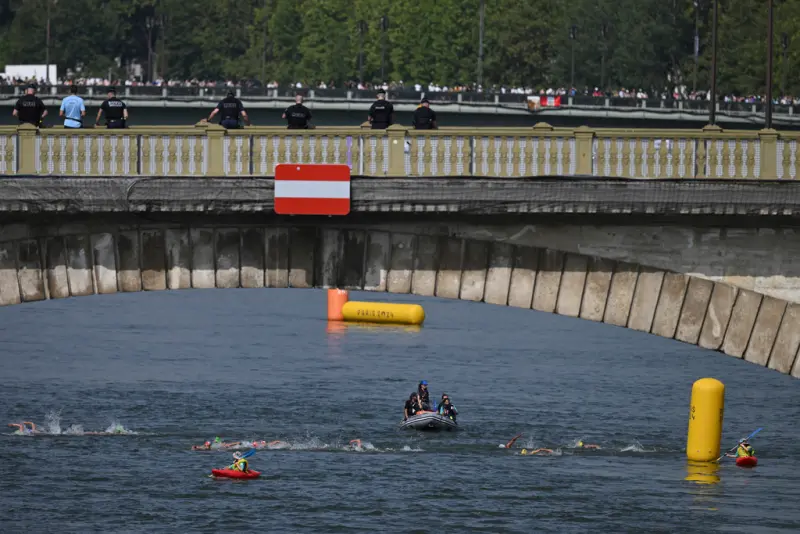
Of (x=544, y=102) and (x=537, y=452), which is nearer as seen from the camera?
(x=537, y=452)

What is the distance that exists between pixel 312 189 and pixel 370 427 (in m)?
28.3

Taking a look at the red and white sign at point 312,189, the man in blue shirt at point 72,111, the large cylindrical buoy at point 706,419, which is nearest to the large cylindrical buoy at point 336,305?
the large cylindrical buoy at point 706,419

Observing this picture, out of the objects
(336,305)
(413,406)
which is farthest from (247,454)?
(336,305)

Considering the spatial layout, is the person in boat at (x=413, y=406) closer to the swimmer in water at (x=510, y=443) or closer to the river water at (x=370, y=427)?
the river water at (x=370, y=427)

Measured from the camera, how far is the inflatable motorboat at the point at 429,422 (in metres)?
57.4

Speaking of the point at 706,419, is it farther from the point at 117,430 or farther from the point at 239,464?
the point at 117,430

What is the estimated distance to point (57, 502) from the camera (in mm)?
47406

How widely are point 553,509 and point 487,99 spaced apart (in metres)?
56.1

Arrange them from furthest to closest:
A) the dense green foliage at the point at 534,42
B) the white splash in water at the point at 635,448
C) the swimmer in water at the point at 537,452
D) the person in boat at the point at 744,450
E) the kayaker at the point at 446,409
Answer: the dense green foliage at the point at 534,42
the kayaker at the point at 446,409
the white splash in water at the point at 635,448
the swimmer in water at the point at 537,452
the person in boat at the point at 744,450

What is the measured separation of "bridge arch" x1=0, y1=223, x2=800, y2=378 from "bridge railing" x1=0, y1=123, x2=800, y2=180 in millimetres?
1174

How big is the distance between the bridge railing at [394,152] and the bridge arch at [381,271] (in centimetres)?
117

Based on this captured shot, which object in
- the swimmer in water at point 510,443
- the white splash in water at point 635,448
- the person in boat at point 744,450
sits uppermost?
the person in boat at point 744,450

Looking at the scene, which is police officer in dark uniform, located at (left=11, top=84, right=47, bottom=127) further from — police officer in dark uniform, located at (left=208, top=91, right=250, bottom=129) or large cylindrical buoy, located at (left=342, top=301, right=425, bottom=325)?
large cylindrical buoy, located at (left=342, top=301, right=425, bottom=325)

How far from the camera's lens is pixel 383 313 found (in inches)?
3467
